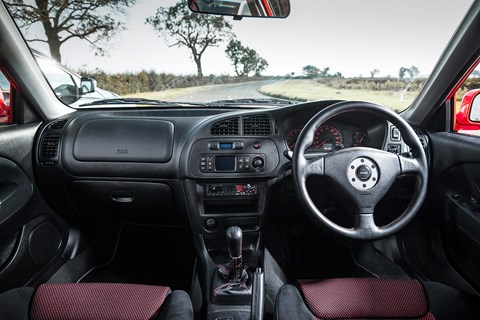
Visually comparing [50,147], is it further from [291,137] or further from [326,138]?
[326,138]

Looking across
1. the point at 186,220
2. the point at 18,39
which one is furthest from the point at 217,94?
the point at 18,39

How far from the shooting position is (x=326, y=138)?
2.29 metres

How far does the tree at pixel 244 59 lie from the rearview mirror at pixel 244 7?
1.55 feet

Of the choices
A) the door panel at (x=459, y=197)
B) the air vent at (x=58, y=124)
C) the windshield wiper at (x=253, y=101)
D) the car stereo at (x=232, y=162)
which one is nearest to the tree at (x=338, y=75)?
the windshield wiper at (x=253, y=101)

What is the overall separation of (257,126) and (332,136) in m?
0.50

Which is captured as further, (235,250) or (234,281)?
(234,281)

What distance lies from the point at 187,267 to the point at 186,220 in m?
0.55

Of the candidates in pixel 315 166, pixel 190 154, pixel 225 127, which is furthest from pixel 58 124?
pixel 315 166

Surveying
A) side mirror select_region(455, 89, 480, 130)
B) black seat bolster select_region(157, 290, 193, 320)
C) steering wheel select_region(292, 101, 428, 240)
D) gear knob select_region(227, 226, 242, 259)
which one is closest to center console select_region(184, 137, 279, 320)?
gear knob select_region(227, 226, 242, 259)

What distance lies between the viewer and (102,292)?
5.45 feet

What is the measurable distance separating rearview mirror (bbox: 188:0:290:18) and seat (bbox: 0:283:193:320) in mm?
1538

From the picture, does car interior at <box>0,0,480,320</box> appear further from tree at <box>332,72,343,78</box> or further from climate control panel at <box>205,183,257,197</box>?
tree at <box>332,72,343,78</box>

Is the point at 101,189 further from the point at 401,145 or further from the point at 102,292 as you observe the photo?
the point at 401,145

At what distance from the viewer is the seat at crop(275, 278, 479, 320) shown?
5.19ft
